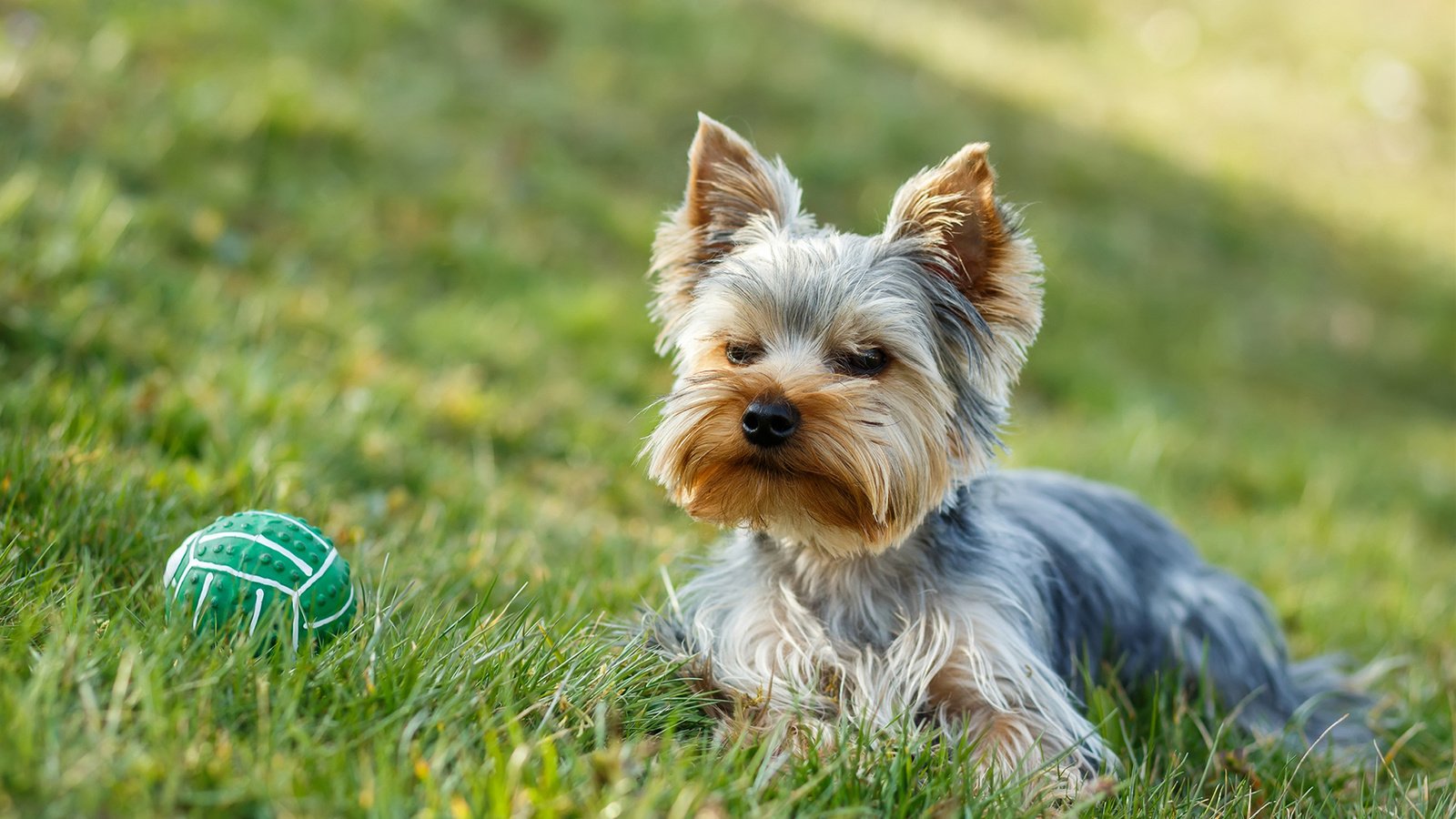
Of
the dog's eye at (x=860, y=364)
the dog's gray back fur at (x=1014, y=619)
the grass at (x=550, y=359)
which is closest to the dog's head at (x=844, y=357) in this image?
the dog's eye at (x=860, y=364)

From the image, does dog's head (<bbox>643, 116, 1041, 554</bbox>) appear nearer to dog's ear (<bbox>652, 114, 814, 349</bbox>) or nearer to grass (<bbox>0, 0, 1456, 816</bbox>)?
→ dog's ear (<bbox>652, 114, 814, 349</bbox>)

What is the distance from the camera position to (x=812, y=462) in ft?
11.7

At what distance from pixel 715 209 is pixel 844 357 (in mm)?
780

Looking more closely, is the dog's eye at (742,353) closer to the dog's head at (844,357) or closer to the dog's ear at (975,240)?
the dog's head at (844,357)

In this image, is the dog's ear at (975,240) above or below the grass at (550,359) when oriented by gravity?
above

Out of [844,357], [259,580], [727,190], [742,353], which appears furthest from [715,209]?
[259,580]

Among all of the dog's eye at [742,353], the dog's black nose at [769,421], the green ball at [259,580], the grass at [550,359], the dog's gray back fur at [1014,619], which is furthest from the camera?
the dog's eye at [742,353]

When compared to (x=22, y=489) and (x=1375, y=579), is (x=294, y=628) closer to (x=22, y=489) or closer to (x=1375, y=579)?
(x=22, y=489)

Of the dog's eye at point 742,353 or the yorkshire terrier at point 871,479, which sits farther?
the dog's eye at point 742,353

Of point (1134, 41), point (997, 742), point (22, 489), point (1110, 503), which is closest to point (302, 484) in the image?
point (22, 489)

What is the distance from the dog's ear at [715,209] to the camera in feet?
13.9

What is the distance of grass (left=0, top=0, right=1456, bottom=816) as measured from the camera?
2799mm

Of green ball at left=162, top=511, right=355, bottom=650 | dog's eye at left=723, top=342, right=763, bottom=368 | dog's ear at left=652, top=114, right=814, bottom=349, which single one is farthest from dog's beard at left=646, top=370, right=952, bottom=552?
green ball at left=162, top=511, right=355, bottom=650

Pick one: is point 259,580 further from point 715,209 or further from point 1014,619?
point 1014,619
